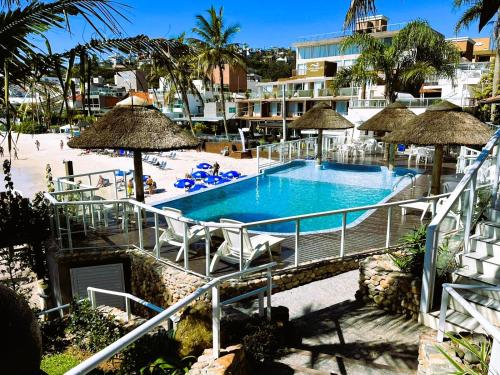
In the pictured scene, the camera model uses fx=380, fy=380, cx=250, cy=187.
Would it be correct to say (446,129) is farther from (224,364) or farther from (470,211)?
(224,364)

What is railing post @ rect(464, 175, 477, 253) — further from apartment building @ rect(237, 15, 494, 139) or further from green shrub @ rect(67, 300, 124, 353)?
apartment building @ rect(237, 15, 494, 139)

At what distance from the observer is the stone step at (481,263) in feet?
17.0

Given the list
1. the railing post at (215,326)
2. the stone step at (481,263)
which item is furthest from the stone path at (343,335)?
the stone step at (481,263)

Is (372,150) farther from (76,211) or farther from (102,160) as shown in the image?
(102,160)

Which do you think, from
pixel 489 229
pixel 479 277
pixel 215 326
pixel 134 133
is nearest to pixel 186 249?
pixel 215 326

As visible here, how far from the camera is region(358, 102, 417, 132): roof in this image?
1723cm

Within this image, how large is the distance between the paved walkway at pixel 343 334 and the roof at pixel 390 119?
11072 millimetres

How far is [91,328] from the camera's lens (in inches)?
246

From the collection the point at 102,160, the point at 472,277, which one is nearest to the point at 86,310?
the point at 472,277

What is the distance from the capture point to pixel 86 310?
639 centimetres

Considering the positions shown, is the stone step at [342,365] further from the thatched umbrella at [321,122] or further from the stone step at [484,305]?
the thatched umbrella at [321,122]

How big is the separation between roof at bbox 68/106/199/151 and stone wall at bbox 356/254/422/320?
5370mm

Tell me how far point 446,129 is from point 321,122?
368 inches

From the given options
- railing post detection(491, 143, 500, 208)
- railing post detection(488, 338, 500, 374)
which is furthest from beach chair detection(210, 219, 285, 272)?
railing post detection(488, 338, 500, 374)
